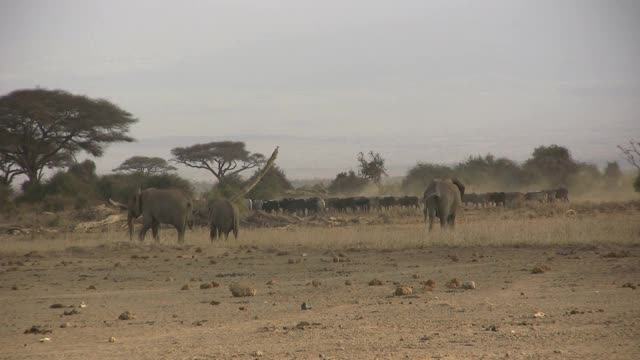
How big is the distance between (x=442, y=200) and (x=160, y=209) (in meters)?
7.28

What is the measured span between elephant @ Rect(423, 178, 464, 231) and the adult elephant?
6.26m

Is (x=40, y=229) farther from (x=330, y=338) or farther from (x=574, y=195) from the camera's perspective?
(x=574, y=195)

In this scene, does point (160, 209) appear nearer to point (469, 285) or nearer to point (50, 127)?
point (469, 285)

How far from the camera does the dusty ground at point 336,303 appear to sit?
7.29m

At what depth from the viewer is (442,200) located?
2250cm

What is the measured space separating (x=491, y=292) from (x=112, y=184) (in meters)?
31.7

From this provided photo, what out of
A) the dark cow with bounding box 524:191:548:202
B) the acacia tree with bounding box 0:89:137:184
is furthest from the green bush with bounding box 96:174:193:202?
the dark cow with bounding box 524:191:548:202

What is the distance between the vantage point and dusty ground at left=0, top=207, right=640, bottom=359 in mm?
7285

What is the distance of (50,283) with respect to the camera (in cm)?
1337

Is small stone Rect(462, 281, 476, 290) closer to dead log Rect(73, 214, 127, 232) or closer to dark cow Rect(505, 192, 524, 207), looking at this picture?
dead log Rect(73, 214, 127, 232)

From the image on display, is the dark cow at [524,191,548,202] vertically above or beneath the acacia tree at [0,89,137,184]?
beneath

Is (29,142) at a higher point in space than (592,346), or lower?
higher

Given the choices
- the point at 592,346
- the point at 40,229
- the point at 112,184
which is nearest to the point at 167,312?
the point at 592,346

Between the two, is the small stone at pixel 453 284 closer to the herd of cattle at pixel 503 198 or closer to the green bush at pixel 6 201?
the herd of cattle at pixel 503 198
